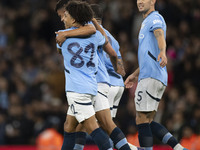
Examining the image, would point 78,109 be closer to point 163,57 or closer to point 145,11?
point 163,57

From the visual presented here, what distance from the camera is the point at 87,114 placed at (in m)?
5.85

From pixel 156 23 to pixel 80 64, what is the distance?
4.23 ft

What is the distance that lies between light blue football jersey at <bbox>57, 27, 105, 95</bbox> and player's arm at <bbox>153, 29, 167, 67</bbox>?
880 millimetres

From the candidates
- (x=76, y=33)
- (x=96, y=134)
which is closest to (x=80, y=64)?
(x=76, y=33)

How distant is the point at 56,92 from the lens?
42.4ft

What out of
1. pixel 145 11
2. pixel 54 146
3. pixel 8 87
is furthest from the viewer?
pixel 8 87

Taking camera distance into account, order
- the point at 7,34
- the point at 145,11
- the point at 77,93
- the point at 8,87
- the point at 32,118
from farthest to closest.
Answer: the point at 7,34, the point at 8,87, the point at 32,118, the point at 145,11, the point at 77,93

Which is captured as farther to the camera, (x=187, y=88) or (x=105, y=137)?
(x=187, y=88)

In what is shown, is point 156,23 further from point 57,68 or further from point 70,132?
point 57,68

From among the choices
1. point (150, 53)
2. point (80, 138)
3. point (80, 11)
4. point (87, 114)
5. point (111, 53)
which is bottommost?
point (80, 138)

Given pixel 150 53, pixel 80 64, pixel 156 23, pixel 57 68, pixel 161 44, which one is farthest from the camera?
pixel 57 68

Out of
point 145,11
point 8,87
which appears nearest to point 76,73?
point 145,11

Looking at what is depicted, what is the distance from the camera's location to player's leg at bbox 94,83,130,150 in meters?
6.06

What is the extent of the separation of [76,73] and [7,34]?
9398mm
